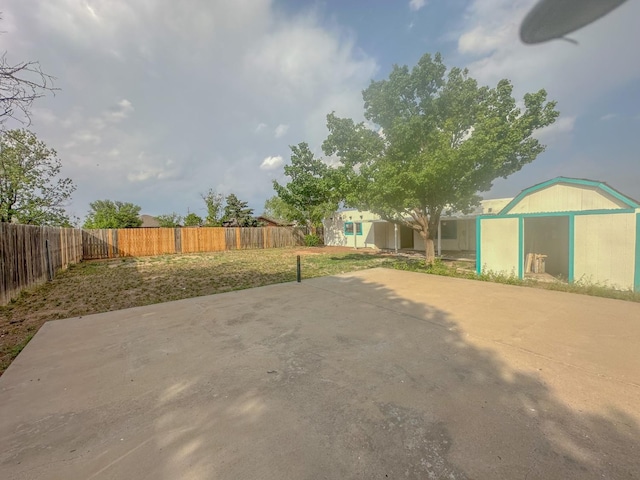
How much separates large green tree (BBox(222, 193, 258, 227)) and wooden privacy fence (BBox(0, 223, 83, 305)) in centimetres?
1712

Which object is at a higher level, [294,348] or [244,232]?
[244,232]

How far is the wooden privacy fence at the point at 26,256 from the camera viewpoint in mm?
6309

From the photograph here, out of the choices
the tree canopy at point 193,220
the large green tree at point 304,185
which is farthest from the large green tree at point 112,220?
the large green tree at point 304,185

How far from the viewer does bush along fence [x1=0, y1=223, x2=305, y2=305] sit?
6.70 metres

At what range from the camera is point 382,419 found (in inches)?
86.0

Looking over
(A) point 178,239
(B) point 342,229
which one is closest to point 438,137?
(B) point 342,229

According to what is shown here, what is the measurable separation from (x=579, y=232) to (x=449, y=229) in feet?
37.0

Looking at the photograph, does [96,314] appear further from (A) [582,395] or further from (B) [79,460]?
(A) [582,395]

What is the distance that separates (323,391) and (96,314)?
206 inches

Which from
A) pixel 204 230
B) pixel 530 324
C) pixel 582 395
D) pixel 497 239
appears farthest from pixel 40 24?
pixel 204 230

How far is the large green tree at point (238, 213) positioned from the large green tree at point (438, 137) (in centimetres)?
2007

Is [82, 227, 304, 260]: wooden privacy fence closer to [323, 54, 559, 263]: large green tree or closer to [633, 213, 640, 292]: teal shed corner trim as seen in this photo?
[323, 54, 559, 263]: large green tree

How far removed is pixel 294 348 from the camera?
3.61 meters

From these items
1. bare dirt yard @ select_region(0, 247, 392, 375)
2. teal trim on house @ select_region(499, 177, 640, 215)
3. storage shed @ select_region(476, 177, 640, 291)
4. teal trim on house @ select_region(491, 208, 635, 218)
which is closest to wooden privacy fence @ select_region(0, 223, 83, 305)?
bare dirt yard @ select_region(0, 247, 392, 375)
